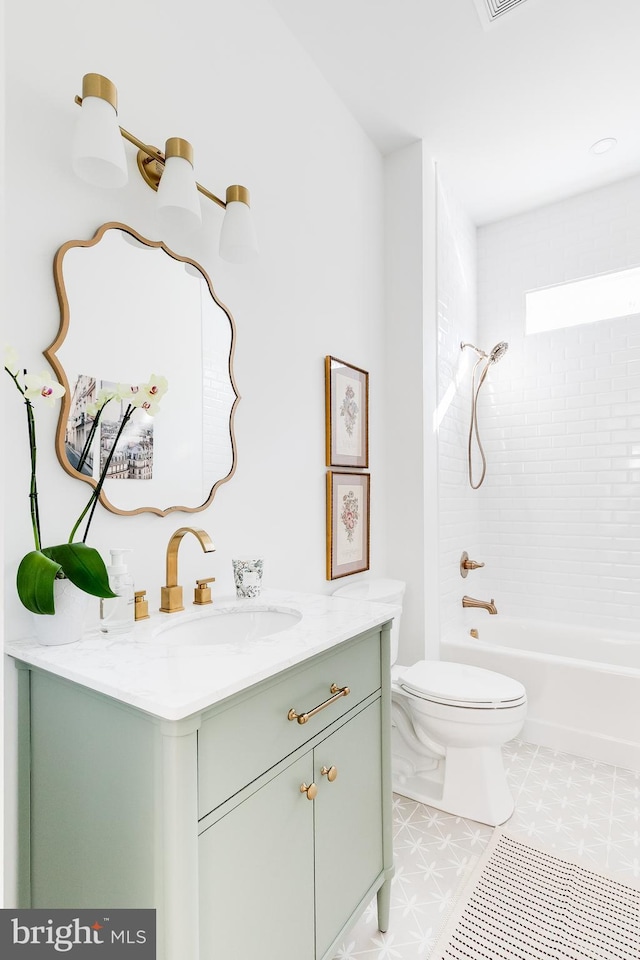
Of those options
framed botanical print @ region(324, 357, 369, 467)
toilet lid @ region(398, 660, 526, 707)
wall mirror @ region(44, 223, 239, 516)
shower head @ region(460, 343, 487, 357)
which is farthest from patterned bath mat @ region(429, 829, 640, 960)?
shower head @ region(460, 343, 487, 357)

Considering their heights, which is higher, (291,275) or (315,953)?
(291,275)

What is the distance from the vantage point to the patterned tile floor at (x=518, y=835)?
1415mm

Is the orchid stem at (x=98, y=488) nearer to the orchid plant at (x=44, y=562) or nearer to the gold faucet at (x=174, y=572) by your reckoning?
the orchid plant at (x=44, y=562)

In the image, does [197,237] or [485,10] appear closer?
[197,237]

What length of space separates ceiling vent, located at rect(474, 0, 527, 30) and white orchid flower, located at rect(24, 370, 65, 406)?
202 centimetres

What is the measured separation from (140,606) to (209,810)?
0.53 m

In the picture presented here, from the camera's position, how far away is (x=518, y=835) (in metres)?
1.80

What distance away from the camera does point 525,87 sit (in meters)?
2.25

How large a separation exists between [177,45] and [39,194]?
725mm

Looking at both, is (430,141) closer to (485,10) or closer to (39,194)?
(485,10)

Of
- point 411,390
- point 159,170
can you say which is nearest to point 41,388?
point 159,170

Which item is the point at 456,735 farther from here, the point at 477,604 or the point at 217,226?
the point at 217,226

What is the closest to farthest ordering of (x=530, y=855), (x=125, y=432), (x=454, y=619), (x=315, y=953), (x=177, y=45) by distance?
(x=315, y=953) < (x=125, y=432) < (x=177, y=45) < (x=530, y=855) < (x=454, y=619)

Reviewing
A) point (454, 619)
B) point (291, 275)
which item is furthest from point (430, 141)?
point (454, 619)
